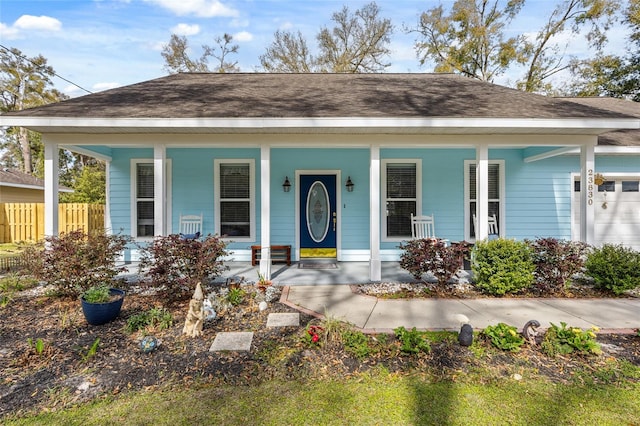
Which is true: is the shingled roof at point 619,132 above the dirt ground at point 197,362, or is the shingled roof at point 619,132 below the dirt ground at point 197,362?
above

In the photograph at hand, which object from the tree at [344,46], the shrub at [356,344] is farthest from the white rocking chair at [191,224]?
the tree at [344,46]

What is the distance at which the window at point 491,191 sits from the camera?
7.32m

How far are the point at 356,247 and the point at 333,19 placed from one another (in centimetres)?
1408

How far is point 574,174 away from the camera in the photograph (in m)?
7.28

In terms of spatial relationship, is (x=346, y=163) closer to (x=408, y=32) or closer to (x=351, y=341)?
(x=351, y=341)

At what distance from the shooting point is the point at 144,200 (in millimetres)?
7246

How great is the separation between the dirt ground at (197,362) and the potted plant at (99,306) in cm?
13

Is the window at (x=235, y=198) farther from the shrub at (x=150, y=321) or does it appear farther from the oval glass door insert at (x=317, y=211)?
the shrub at (x=150, y=321)

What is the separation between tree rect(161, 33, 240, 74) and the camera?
56.7ft

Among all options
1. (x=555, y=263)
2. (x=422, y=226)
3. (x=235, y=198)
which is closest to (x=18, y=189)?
(x=235, y=198)

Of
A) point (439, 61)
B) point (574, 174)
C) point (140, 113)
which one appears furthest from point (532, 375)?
point (439, 61)

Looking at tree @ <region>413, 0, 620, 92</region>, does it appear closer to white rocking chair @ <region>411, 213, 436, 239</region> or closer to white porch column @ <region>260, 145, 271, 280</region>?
white rocking chair @ <region>411, 213, 436, 239</region>

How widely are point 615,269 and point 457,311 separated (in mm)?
2685

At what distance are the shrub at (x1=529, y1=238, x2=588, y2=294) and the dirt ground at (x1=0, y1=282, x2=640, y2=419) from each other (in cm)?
159
